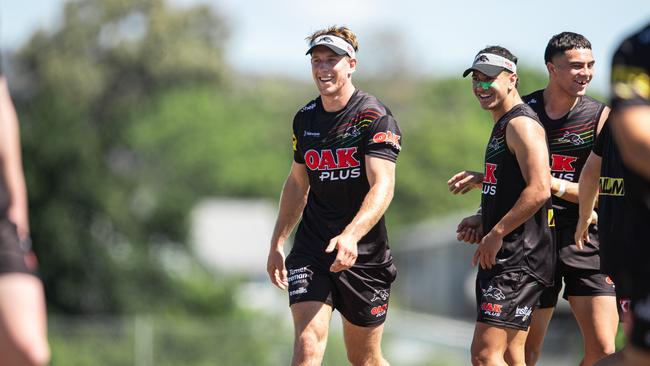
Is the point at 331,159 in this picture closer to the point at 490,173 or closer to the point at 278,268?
the point at 278,268

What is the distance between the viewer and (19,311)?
5.30 m

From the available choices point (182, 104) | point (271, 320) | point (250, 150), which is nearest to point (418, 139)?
point (250, 150)

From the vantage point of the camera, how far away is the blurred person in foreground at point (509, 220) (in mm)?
7895

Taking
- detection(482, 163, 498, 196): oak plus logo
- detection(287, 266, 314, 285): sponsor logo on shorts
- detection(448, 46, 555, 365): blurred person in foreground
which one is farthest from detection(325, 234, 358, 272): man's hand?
detection(482, 163, 498, 196): oak plus logo

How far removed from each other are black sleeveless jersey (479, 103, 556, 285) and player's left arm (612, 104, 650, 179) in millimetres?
3009

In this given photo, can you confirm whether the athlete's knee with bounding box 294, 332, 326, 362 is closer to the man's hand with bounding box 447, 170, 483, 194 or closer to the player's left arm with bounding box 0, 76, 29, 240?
the man's hand with bounding box 447, 170, 483, 194

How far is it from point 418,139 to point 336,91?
8908 cm

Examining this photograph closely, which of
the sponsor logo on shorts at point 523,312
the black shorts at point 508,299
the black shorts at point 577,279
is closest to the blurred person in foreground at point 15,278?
the black shorts at point 508,299

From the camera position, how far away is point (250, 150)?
9181 centimetres

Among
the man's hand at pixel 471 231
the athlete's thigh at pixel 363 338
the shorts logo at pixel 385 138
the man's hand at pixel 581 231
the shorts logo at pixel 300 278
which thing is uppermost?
the shorts logo at pixel 385 138

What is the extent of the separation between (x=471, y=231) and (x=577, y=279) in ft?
2.74

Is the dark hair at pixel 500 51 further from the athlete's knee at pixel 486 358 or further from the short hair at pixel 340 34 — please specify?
the athlete's knee at pixel 486 358

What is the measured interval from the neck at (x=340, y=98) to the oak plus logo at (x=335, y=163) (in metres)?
0.32

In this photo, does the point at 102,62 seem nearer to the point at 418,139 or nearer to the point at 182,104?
the point at 182,104
